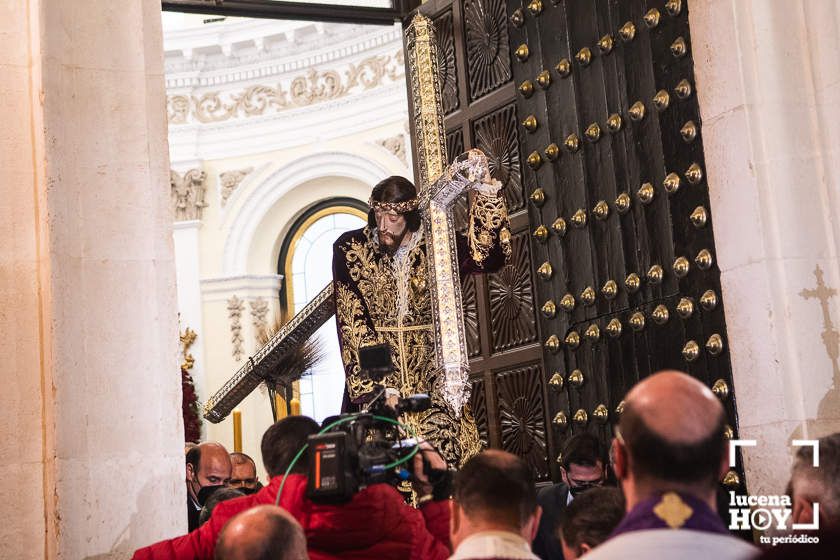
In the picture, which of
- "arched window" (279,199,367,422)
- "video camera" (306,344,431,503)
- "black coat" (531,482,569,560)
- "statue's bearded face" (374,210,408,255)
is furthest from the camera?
"arched window" (279,199,367,422)

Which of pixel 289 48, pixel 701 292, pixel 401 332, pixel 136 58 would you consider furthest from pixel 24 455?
pixel 289 48

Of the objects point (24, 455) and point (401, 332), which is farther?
point (401, 332)

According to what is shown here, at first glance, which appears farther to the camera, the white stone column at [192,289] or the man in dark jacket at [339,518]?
the white stone column at [192,289]

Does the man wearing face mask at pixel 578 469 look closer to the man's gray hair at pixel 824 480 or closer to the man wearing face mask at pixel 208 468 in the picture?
the man wearing face mask at pixel 208 468

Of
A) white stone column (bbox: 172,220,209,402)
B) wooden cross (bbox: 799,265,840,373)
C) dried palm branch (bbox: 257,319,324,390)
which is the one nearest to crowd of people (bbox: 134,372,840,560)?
wooden cross (bbox: 799,265,840,373)

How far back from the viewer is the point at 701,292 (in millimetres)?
5551

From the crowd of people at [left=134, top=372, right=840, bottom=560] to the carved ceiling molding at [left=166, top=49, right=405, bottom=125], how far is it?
10412 mm

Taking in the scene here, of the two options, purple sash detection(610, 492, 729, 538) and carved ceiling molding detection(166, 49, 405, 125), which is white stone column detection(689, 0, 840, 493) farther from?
carved ceiling molding detection(166, 49, 405, 125)

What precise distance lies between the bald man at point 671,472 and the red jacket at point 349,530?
4.33 ft

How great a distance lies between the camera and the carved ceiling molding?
46.1 ft

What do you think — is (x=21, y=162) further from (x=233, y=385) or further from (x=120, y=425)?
(x=233, y=385)

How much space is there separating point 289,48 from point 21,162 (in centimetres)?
1021

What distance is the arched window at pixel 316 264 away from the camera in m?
15.0

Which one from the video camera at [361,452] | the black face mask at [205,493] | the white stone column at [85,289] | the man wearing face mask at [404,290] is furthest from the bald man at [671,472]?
the black face mask at [205,493]
